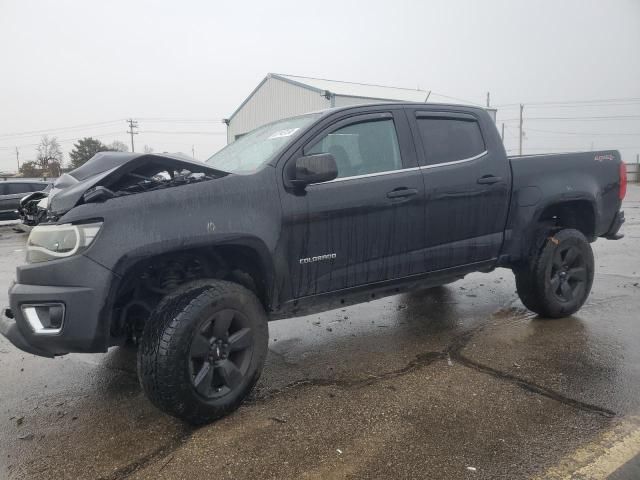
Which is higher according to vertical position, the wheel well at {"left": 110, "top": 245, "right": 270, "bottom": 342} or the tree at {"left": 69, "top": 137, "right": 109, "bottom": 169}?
the tree at {"left": 69, "top": 137, "right": 109, "bottom": 169}

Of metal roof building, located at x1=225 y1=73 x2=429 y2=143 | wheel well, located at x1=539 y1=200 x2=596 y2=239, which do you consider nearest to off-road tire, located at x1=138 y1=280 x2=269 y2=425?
wheel well, located at x1=539 y1=200 x2=596 y2=239

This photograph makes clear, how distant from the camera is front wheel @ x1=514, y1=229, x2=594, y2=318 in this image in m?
4.36

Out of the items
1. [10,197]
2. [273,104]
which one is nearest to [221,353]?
[10,197]

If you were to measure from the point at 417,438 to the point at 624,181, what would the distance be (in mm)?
3706

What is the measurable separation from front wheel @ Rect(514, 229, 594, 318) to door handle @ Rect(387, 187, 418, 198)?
1.62m

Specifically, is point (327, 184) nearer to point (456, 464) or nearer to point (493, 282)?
point (456, 464)

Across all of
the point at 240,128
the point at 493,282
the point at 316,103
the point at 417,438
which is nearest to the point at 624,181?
the point at 493,282

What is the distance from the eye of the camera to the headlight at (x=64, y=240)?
2.46 metres

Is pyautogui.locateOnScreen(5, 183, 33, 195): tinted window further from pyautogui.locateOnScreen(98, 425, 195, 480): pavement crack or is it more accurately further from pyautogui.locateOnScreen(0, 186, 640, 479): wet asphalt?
pyautogui.locateOnScreen(98, 425, 195, 480): pavement crack

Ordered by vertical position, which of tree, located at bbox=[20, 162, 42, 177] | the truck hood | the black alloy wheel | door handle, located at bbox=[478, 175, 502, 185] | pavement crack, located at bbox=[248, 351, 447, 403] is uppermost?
tree, located at bbox=[20, 162, 42, 177]

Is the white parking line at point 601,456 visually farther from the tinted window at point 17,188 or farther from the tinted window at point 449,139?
the tinted window at point 17,188

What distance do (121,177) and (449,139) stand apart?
2568 millimetres

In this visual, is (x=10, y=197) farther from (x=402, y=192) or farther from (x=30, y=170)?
(x=30, y=170)

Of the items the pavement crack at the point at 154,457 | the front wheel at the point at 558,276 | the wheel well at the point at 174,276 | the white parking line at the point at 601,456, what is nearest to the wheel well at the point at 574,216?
the front wheel at the point at 558,276
